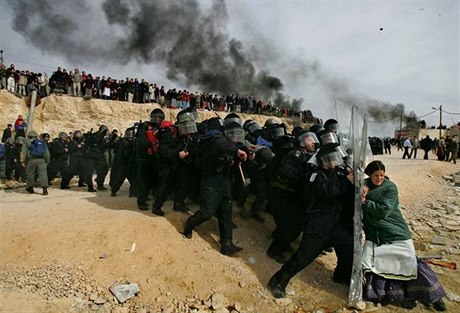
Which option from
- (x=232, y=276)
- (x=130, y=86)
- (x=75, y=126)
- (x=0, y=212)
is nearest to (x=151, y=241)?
(x=232, y=276)

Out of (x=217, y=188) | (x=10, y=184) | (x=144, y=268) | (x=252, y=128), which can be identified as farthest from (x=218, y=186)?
(x=10, y=184)

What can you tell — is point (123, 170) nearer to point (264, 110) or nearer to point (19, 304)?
point (19, 304)

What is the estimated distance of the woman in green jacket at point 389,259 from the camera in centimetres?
403

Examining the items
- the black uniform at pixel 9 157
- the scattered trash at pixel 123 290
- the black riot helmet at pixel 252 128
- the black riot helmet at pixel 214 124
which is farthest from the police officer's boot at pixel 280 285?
the black uniform at pixel 9 157

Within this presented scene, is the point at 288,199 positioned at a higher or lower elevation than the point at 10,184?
higher

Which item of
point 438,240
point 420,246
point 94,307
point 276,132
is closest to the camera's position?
point 94,307

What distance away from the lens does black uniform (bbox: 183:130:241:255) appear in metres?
4.87

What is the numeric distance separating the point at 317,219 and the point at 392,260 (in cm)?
102

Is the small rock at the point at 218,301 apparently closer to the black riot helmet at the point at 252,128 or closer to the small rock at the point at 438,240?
the black riot helmet at the point at 252,128

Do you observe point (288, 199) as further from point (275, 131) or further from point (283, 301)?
point (275, 131)

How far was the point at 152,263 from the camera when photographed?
4.50 m

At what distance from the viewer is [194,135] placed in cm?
573

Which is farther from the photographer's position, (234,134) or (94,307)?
(234,134)

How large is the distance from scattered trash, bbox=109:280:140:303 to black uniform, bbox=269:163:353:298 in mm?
1677
